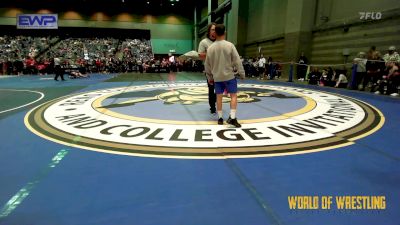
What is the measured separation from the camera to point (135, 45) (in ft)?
110

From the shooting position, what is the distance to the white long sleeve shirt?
3.87m

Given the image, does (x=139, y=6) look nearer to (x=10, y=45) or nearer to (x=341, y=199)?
(x=10, y=45)

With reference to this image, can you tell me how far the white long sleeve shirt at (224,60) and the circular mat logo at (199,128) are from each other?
782 mm

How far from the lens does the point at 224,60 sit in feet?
12.8

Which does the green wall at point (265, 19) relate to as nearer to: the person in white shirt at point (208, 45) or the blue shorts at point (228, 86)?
the person in white shirt at point (208, 45)

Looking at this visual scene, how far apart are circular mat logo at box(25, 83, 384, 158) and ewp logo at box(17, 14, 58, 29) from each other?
1995cm

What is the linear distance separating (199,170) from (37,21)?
83.4 feet

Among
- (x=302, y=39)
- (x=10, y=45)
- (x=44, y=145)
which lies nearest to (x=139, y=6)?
(x=10, y=45)

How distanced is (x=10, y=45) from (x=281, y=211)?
115ft

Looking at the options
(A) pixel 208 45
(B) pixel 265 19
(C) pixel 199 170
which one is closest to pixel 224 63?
(A) pixel 208 45

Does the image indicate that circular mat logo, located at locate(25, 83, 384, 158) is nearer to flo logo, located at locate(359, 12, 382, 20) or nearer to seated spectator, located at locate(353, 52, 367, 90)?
seated spectator, located at locate(353, 52, 367, 90)

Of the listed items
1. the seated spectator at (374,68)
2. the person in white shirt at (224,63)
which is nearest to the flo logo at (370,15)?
the seated spectator at (374,68)

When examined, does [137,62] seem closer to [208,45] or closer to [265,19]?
[265,19]

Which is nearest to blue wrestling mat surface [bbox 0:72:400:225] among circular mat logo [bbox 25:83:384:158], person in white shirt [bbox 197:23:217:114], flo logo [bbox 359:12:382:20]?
circular mat logo [bbox 25:83:384:158]
